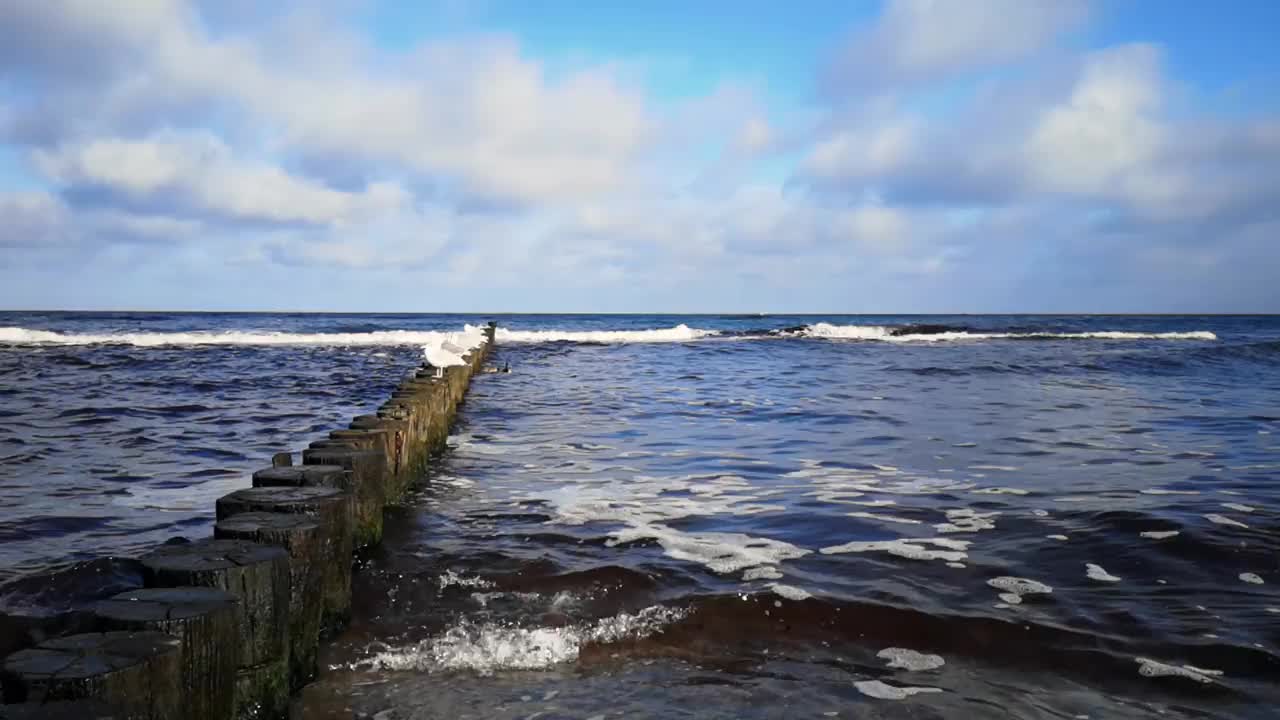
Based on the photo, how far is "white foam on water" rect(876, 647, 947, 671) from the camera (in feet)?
12.1

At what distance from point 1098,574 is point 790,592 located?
1894mm

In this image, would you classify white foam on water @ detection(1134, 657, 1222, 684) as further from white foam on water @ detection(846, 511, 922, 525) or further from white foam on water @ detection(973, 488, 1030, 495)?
white foam on water @ detection(973, 488, 1030, 495)

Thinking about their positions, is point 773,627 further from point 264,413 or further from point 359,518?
point 264,413

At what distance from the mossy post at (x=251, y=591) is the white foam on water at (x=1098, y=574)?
4.28 metres

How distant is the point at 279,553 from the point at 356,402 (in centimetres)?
Answer: 1127

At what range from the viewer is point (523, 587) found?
15.1 ft

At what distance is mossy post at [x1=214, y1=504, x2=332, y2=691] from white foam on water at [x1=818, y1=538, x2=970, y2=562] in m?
3.12

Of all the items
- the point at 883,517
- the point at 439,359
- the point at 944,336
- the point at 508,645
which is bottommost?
the point at 508,645

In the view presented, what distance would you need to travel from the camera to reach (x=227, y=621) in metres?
2.43

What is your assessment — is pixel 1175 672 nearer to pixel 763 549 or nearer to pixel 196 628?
pixel 763 549

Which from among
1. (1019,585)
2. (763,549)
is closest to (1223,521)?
(1019,585)

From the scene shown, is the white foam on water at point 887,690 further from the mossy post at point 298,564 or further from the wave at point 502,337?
the wave at point 502,337

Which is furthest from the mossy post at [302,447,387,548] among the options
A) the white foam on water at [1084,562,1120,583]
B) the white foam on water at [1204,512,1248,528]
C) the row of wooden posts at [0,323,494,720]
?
the white foam on water at [1204,512,1248,528]

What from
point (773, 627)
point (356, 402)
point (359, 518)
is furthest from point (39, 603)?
point (356, 402)
